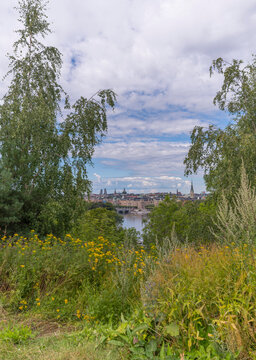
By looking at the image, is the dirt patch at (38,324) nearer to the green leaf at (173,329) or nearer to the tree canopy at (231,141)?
the green leaf at (173,329)

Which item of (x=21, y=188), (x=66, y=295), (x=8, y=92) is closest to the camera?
(x=66, y=295)

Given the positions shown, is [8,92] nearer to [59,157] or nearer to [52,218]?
[59,157]

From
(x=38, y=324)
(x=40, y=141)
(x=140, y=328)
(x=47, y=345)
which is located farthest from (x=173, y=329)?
(x=40, y=141)

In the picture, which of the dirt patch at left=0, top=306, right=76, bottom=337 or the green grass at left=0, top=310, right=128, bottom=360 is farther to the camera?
the dirt patch at left=0, top=306, right=76, bottom=337

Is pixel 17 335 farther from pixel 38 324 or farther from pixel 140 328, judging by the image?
pixel 140 328

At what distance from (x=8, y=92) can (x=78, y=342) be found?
364 inches

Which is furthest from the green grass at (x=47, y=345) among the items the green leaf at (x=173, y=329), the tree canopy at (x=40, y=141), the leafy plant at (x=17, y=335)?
the tree canopy at (x=40, y=141)

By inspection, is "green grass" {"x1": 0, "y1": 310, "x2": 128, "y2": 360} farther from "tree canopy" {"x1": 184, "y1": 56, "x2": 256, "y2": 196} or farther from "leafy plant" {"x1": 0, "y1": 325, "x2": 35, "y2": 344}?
"tree canopy" {"x1": 184, "y1": 56, "x2": 256, "y2": 196}

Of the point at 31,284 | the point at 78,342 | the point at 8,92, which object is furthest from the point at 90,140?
the point at 78,342

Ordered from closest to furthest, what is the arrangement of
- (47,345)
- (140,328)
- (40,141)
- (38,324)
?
(140,328), (47,345), (38,324), (40,141)

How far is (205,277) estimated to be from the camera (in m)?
2.61

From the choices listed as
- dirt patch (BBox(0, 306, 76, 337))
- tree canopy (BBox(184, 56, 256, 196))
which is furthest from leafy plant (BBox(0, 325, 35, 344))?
tree canopy (BBox(184, 56, 256, 196))

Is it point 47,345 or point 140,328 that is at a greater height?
point 140,328

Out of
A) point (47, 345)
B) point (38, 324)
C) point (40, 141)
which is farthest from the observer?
point (40, 141)
